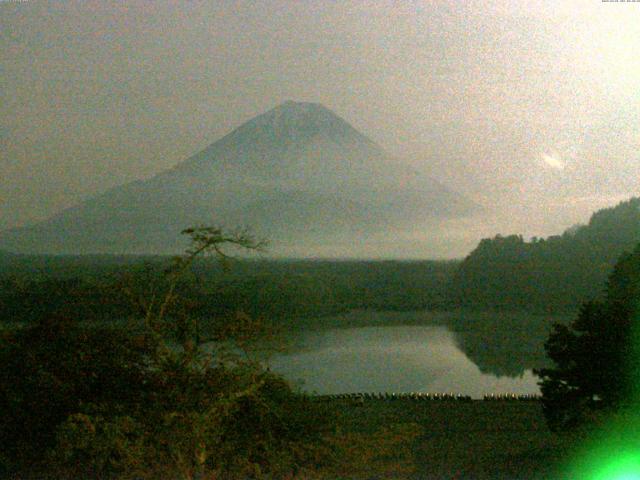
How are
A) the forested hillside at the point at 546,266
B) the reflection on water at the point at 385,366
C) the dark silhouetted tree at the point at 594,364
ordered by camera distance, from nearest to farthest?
the dark silhouetted tree at the point at 594,364 → the reflection on water at the point at 385,366 → the forested hillside at the point at 546,266

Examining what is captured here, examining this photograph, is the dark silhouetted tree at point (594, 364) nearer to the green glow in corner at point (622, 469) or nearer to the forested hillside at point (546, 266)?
the green glow in corner at point (622, 469)

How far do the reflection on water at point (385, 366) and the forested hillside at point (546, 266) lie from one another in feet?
26.4

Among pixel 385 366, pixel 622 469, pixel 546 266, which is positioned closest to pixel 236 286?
pixel 622 469

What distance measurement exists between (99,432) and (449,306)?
27878mm

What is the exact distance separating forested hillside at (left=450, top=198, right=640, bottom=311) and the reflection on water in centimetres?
803

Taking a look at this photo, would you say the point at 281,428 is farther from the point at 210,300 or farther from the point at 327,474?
the point at 210,300

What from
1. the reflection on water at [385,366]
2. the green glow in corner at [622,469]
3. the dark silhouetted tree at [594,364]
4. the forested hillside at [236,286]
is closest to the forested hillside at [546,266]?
the forested hillside at [236,286]

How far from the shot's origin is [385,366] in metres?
17.0

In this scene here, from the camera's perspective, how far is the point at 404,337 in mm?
22797

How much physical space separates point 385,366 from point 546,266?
1514 cm

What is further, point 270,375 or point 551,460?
point 551,460

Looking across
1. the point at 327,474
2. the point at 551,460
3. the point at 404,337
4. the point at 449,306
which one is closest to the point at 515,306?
the point at 449,306

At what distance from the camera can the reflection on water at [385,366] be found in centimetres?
1364

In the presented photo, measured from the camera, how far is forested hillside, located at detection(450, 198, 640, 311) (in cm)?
2762
